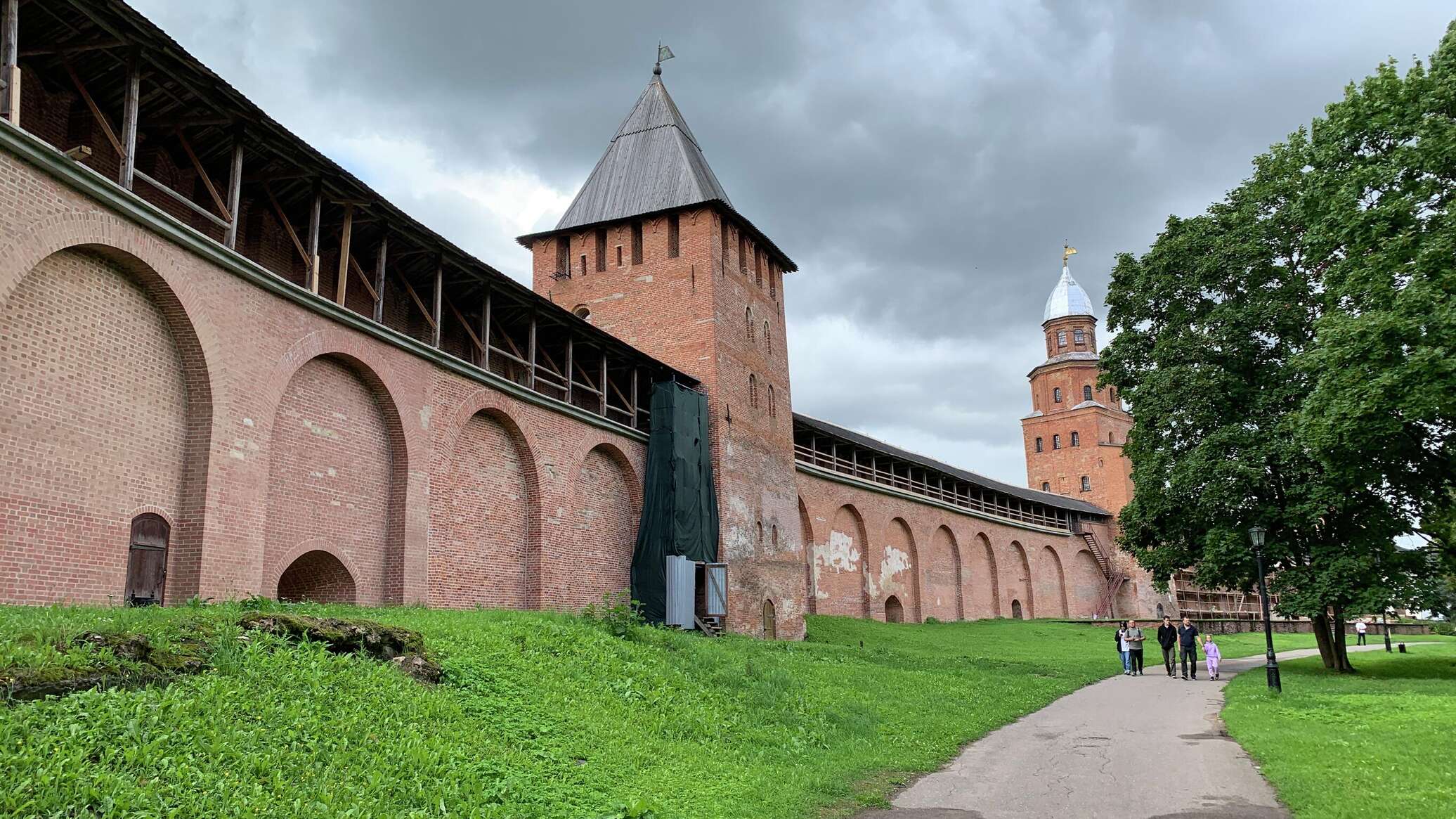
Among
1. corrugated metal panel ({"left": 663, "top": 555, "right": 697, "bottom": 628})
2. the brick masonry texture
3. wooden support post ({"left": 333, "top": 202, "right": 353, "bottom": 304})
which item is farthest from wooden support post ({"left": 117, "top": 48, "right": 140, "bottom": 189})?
corrugated metal panel ({"left": 663, "top": 555, "right": 697, "bottom": 628})

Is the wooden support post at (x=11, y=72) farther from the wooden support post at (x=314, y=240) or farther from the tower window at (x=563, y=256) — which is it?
the tower window at (x=563, y=256)

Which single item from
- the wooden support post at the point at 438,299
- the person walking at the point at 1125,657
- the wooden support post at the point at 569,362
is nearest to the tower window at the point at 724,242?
the wooden support post at the point at 569,362

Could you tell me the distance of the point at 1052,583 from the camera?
46812mm

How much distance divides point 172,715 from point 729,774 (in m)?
4.46

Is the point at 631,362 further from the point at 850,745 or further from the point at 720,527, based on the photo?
the point at 850,745

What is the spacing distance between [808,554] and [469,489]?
52.3ft

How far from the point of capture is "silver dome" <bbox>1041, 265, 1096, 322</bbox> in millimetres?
58094

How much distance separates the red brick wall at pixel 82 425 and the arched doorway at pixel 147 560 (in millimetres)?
100

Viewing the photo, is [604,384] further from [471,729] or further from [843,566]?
[843,566]

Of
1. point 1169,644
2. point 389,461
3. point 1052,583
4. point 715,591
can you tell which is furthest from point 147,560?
point 1052,583

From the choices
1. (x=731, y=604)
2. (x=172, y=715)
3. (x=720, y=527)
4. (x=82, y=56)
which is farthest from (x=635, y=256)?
(x=172, y=715)

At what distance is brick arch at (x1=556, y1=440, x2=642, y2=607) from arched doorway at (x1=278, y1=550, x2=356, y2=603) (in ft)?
15.5

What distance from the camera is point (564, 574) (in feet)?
63.4

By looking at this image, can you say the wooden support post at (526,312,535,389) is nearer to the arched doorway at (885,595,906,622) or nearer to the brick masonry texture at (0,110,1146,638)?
the brick masonry texture at (0,110,1146,638)
